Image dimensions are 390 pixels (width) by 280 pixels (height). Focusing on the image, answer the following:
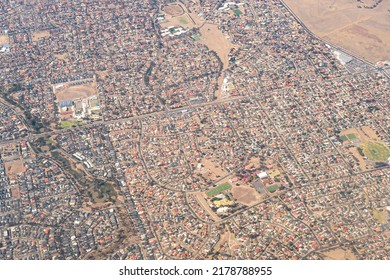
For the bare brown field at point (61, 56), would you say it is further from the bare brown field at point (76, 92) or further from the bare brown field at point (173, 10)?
the bare brown field at point (173, 10)

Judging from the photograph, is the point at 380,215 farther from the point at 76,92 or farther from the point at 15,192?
the point at 76,92

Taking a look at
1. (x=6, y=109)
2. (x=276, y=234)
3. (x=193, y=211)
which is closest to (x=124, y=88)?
(x=6, y=109)

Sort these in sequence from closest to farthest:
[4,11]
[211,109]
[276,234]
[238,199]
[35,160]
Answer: [276,234]
[238,199]
[35,160]
[211,109]
[4,11]

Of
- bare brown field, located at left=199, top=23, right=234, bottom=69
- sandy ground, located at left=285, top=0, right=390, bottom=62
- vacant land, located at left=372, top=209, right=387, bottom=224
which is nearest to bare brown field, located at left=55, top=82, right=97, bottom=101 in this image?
bare brown field, located at left=199, top=23, right=234, bottom=69

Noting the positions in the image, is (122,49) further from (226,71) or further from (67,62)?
(226,71)

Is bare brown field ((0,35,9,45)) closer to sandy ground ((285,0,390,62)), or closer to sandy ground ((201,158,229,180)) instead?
sandy ground ((201,158,229,180))

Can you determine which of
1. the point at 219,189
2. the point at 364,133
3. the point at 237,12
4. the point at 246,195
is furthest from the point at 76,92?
the point at 364,133
